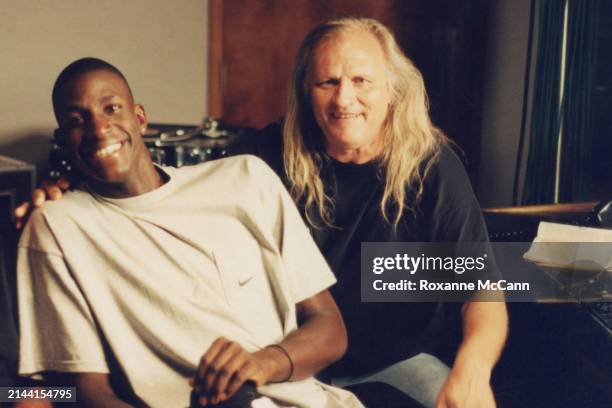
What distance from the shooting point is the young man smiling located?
964 mm

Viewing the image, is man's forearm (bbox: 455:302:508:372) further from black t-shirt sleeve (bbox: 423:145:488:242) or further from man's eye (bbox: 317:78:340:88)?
man's eye (bbox: 317:78:340:88)

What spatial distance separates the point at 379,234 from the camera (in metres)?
1.29

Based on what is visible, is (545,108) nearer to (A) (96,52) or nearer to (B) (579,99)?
(B) (579,99)

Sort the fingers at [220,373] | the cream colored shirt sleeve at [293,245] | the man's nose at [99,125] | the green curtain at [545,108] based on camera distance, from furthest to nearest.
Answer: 1. the green curtain at [545,108]
2. the cream colored shirt sleeve at [293,245]
3. the man's nose at [99,125]
4. the fingers at [220,373]

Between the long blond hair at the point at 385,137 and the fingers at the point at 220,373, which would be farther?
the long blond hair at the point at 385,137

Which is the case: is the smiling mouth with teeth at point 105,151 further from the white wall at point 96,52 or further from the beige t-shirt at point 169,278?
the white wall at point 96,52

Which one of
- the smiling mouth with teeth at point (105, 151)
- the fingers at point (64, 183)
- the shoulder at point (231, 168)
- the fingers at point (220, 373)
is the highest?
the smiling mouth with teeth at point (105, 151)

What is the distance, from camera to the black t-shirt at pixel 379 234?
1.28 metres

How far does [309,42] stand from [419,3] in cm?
190

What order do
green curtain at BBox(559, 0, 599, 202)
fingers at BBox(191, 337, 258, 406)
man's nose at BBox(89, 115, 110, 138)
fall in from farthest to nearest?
green curtain at BBox(559, 0, 599, 202), man's nose at BBox(89, 115, 110, 138), fingers at BBox(191, 337, 258, 406)

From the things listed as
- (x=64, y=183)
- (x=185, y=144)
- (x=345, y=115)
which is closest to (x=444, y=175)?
(x=345, y=115)

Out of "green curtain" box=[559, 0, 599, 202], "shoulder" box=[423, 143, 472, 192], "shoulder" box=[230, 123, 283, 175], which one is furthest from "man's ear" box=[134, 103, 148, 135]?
"green curtain" box=[559, 0, 599, 202]

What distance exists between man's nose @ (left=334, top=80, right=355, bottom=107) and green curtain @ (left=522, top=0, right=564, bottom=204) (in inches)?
56.8

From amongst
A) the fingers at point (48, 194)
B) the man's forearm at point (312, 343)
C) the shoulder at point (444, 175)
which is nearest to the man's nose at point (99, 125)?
the fingers at point (48, 194)
